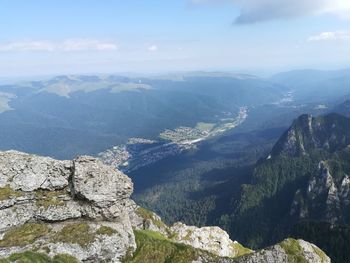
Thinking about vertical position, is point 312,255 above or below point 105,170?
below

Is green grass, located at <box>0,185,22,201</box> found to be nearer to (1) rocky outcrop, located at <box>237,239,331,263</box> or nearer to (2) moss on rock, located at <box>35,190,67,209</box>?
(2) moss on rock, located at <box>35,190,67,209</box>

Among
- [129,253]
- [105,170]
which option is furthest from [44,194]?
[129,253]

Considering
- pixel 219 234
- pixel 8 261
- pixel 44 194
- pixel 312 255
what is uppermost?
pixel 44 194

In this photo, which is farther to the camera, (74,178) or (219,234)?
(219,234)

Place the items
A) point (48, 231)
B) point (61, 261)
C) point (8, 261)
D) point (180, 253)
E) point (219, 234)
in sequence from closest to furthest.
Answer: point (8, 261) < point (61, 261) < point (48, 231) < point (180, 253) < point (219, 234)

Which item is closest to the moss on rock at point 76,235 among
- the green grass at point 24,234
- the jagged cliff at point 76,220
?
the jagged cliff at point 76,220

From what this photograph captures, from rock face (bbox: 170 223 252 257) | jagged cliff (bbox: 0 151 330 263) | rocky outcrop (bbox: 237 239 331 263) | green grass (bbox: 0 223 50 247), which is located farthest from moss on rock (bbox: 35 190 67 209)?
rock face (bbox: 170 223 252 257)

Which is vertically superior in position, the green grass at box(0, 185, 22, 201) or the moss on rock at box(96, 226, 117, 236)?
the green grass at box(0, 185, 22, 201)

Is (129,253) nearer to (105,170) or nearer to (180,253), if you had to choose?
(180,253)
